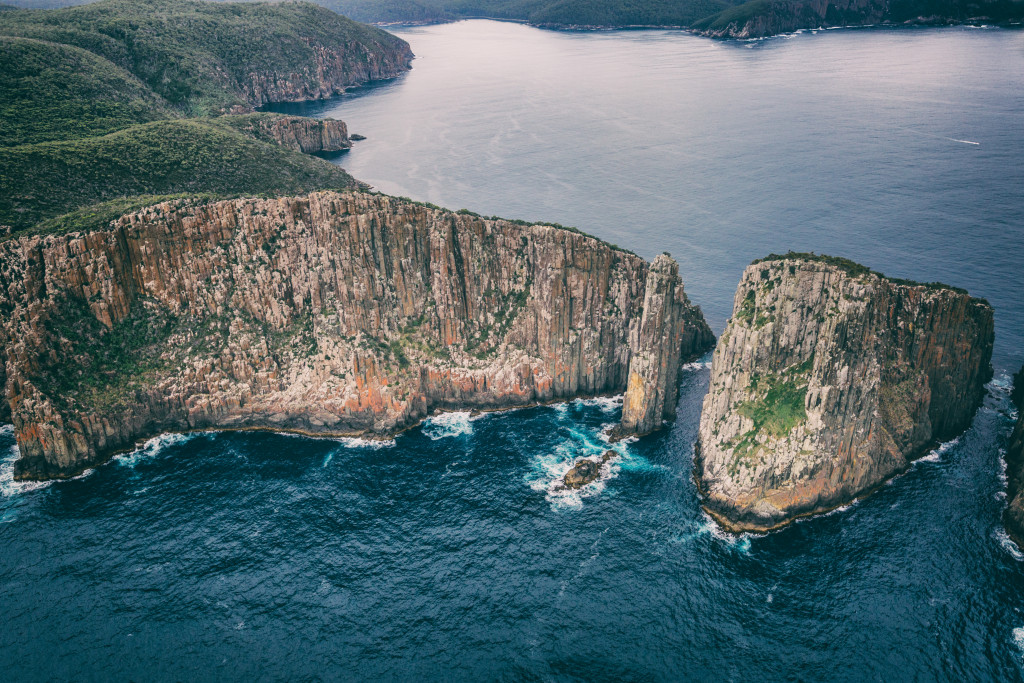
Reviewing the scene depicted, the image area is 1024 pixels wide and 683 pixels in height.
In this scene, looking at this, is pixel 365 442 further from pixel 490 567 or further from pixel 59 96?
pixel 59 96

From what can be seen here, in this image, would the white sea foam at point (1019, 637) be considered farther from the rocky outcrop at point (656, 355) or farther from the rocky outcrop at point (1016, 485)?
the rocky outcrop at point (656, 355)

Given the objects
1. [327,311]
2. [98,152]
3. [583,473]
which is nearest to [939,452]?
[583,473]

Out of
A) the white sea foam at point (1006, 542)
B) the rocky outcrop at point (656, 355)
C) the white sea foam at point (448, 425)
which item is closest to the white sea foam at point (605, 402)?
the rocky outcrop at point (656, 355)

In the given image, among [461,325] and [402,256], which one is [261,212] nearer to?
[402,256]

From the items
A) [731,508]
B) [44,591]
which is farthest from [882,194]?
[44,591]

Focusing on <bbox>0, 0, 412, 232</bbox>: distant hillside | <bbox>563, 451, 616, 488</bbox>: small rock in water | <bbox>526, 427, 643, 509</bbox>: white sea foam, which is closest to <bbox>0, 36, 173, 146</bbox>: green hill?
<bbox>0, 0, 412, 232</bbox>: distant hillside
